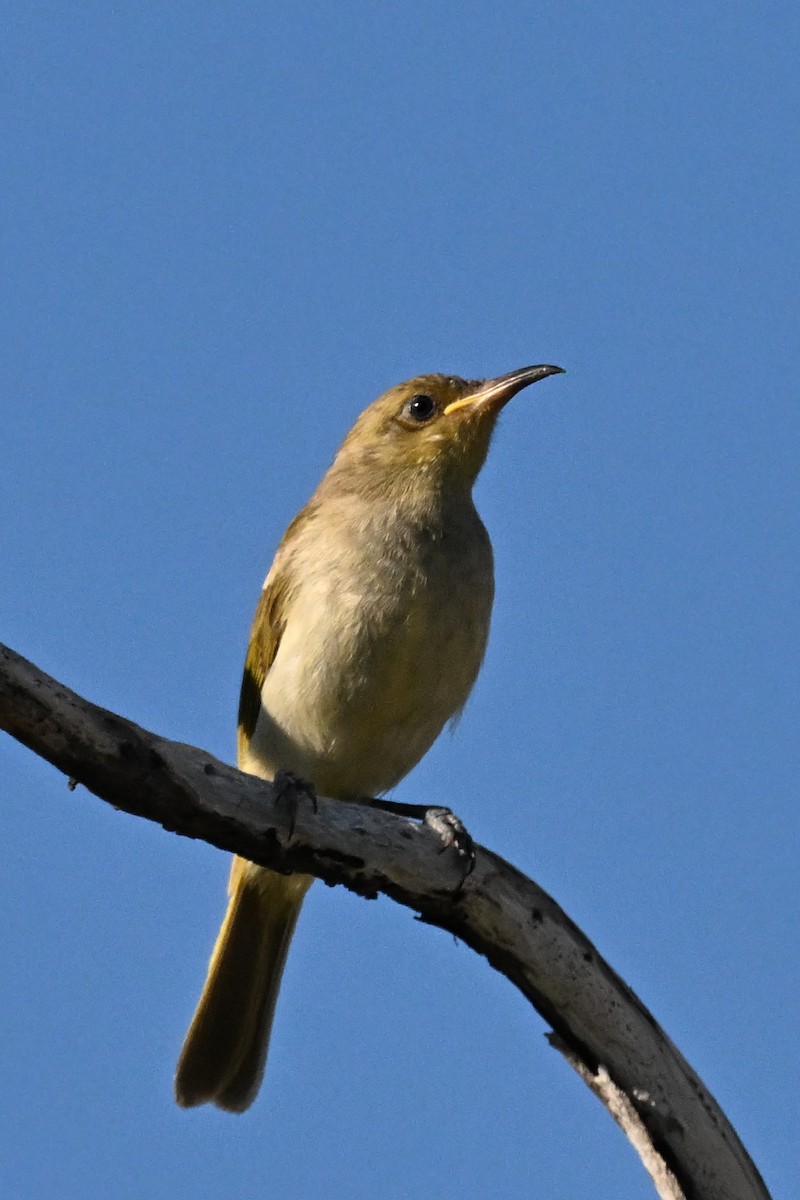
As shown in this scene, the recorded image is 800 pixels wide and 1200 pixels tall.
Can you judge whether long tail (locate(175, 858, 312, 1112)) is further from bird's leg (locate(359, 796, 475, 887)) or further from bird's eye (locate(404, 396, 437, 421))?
bird's eye (locate(404, 396, 437, 421))

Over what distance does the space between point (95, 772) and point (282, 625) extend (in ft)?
8.92

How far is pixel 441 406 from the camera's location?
8.66 meters

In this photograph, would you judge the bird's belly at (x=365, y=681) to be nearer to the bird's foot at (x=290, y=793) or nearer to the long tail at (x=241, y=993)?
the long tail at (x=241, y=993)

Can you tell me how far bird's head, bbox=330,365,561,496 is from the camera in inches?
328

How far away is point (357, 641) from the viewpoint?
24.1 feet

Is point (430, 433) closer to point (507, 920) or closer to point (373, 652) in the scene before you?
point (373, 652)

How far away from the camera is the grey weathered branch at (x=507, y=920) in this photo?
5.70 meters

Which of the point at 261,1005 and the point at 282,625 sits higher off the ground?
the point at 282,625

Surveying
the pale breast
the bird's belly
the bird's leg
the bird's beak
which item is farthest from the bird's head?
the bird's leg

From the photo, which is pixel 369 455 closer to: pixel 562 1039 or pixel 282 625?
pixel 282 625

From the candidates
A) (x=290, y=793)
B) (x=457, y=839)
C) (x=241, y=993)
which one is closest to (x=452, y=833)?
(x=457, y=839)

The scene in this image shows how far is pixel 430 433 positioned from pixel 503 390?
462 mm

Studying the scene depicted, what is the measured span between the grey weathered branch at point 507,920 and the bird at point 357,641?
116 centimetres

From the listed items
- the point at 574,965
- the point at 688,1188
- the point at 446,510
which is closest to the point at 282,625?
the point at 446,510
